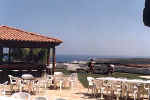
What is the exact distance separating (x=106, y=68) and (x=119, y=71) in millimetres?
2496

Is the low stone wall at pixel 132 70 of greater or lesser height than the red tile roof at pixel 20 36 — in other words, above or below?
below

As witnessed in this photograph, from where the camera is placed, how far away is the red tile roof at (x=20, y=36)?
1366cm

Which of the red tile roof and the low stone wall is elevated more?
the red tile roof

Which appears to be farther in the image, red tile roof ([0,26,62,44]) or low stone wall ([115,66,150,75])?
low stone wall ([115,66,150,75])

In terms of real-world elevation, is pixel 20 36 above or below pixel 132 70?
above

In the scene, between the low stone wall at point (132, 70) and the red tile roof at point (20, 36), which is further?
the low stone wall at point (132, 70)

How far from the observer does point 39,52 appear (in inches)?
683

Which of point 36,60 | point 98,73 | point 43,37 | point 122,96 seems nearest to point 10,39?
point 43,37

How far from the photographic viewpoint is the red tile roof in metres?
13.7

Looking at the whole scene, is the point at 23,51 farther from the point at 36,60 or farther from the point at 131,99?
the point at 131,99

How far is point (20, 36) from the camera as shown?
46.7 feet

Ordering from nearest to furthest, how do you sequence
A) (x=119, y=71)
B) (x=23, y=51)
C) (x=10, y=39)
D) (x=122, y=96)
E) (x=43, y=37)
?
(x=122, y=96)
(x=10, y=39)
(x=43, y=37)
(x=23, y=51)
(x=119, y=71)

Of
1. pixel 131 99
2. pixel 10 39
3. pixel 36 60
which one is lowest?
pixel 131 99

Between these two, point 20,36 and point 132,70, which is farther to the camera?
point 132,70
